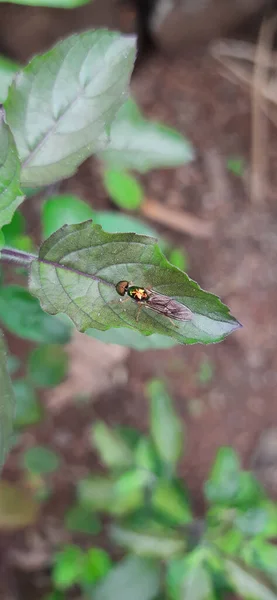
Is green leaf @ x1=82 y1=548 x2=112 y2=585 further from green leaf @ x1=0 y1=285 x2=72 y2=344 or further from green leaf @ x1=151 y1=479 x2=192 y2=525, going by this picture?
green leaf @ x1=0 y1=285 x2=72 y2=344

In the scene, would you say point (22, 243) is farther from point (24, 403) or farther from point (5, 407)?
point (5, 407)

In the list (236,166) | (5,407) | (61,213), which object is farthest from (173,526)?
(236,166)

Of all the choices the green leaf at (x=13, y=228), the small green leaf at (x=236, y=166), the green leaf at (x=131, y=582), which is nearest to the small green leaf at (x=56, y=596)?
the green leaf at (x=131, y=582)

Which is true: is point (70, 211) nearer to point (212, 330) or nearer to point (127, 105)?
point (127, 105)

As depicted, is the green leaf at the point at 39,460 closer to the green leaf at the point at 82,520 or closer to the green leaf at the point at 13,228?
the green leaf at the point at 82,520

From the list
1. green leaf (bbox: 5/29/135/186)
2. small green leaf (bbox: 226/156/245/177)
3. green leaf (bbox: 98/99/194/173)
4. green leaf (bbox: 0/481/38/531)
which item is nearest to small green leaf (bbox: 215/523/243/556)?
green leaf (bbox: 0/481/38/531)

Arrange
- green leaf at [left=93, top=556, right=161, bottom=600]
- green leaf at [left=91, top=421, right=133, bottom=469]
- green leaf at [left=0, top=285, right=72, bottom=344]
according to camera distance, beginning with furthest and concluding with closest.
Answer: green leaf at [left=91, top=421, right=133, bottom=469], green leaf at [left=93, top=556, right=161, bottom=600], green leaf at [left=0, top=285, right=72, bottom=344]
